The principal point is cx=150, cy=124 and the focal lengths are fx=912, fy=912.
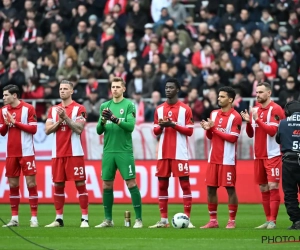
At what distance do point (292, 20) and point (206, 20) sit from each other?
9.55 ft

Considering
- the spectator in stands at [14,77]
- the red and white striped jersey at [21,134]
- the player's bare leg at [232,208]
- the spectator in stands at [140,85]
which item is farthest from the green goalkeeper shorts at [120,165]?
the spectator in stands at [14,77]

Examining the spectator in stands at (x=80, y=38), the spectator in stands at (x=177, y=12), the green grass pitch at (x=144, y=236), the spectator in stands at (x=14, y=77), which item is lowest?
the green grass pitch at (x=144, y=236)

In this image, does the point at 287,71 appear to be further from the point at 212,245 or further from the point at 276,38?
the point at 212,245

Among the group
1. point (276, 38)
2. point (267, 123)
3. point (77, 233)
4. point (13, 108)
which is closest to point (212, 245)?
point (77, 233)

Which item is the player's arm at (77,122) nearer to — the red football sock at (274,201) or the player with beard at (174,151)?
the player with beard at (174,151)

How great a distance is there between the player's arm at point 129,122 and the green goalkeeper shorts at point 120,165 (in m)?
0.53

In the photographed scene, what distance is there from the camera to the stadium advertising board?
80.0 feet

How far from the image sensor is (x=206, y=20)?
30.8 m

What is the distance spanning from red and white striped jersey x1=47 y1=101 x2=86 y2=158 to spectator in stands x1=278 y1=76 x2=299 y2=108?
1020cm

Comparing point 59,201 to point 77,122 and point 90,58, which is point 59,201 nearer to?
point 77,122

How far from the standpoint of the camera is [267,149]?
671 inches

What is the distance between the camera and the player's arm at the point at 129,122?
16.7m

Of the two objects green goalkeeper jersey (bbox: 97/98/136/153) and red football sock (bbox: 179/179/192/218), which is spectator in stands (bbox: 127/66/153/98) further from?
green goalkeeper jersey (bbox: 97/98/136/153)

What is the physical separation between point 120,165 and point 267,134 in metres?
2.81
